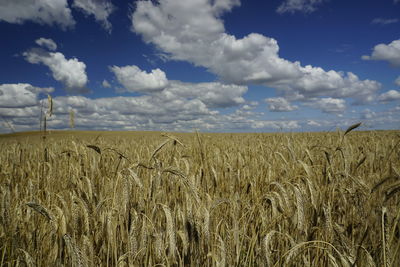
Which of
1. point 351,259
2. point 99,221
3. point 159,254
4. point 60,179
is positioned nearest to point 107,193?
point 99,221

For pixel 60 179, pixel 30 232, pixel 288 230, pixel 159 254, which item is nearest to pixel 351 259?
pixel 288 230

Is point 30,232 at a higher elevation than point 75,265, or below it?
below

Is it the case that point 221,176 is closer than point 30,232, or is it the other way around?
point 30,232

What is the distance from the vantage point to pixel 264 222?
185cm

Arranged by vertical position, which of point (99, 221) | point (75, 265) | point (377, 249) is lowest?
point (377, 249)

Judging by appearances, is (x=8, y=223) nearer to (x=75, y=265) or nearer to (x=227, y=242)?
(x=75, y=265)

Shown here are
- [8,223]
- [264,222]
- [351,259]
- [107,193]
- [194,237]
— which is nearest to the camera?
[351,259]

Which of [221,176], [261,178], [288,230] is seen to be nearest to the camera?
[288,230]

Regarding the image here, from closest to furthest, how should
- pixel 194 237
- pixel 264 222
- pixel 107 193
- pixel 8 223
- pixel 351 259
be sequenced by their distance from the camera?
pixel 351 259, pixel 194 237, pixel 8 223, pixel 264 222, pixel 107 193

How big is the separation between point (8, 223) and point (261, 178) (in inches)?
106

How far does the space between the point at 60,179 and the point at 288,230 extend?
312 cm

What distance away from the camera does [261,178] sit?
3.32 metres

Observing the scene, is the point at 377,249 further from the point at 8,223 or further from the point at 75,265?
the point at 8,223

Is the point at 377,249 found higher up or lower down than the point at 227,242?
lower down
